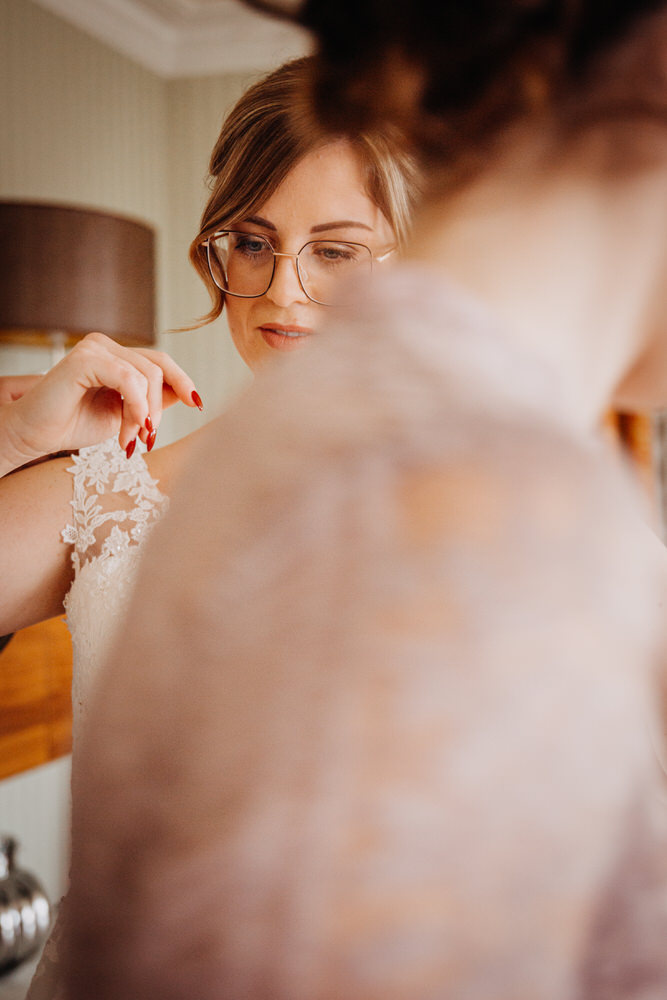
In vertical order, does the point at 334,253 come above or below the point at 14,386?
above

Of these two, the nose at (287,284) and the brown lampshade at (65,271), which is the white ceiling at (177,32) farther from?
the nose at (287,284)

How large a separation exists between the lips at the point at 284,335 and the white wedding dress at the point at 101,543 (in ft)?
0.84

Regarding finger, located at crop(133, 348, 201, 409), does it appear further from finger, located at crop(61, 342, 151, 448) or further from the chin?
the chin

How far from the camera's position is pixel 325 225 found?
108cm

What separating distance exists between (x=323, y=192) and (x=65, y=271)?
1236mm

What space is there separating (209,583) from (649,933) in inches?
10.6

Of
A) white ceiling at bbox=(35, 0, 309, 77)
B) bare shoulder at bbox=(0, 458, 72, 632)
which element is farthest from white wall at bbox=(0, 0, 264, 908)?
bare shoulder at bbox=(0, 458, 72, 632)

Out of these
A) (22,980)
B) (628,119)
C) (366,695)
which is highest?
(628,119)

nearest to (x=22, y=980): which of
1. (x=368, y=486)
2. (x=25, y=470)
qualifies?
(x=25, y=470)

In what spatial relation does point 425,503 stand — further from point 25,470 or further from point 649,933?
point 25,470

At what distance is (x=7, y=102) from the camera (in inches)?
98.8

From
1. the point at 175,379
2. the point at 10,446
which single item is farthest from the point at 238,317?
the point at 10,446

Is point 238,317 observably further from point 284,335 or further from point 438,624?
point 438,624

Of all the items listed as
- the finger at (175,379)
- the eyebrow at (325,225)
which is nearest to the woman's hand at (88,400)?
the finger at (175,379)
